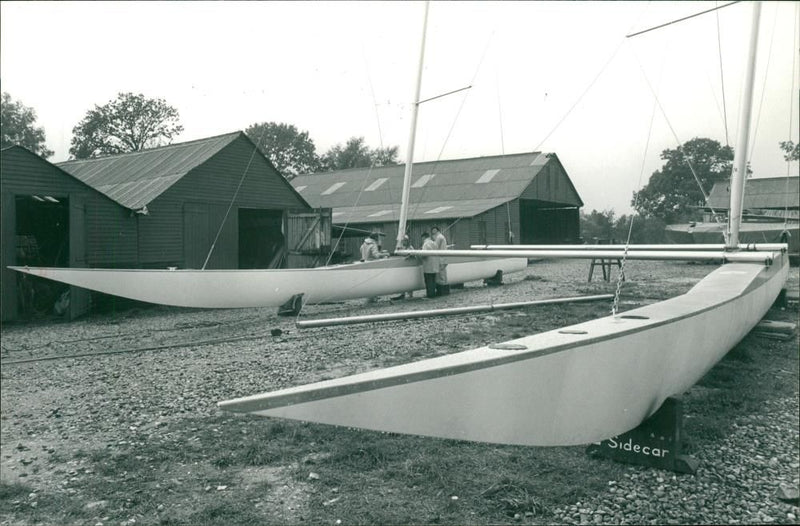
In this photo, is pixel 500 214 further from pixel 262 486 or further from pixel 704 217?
pixel 262 486

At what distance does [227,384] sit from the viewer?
3996 millimetres

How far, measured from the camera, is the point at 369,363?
448 cm

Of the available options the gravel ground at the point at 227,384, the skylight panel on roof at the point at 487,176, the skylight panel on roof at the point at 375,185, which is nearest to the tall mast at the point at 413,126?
the gravel ground at the point at 227,384

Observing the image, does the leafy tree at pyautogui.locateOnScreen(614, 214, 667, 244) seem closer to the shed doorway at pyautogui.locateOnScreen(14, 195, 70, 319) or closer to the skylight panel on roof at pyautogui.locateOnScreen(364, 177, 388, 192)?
the shed doorway at pyautogui.locateOnScreen(14, 195, 70, 319)

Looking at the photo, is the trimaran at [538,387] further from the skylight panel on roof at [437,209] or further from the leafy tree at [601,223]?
the skylight panel on roof at [437,209]

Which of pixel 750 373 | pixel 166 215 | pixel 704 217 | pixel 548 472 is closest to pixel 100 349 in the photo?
pixel 166 215

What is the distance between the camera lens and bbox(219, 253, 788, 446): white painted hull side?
1.50m

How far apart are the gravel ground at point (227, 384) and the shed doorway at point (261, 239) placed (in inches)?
108

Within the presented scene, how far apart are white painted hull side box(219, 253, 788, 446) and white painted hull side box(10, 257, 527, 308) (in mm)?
2875

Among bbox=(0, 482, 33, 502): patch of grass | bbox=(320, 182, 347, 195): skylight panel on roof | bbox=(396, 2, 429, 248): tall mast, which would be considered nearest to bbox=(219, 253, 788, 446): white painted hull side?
bbox=(0, 482, 33, 502): patch of grass

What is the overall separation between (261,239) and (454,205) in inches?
293

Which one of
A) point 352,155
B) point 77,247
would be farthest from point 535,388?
point 352,155

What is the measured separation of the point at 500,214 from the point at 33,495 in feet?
45.8

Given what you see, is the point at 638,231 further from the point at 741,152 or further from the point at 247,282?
the point at 247,282
